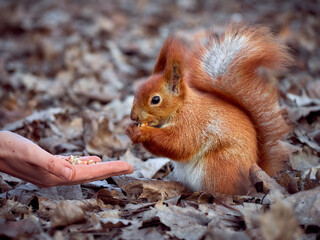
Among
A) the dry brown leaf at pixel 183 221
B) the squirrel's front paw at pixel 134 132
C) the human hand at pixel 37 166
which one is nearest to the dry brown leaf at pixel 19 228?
the human hand at pixel 37 166

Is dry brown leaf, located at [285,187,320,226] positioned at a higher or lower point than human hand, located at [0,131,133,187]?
lower

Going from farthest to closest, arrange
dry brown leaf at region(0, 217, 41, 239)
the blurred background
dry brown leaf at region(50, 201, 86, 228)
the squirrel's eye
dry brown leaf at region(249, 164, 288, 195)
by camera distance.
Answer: the blurred background → the squirrel's eye → dry brown leaf at region(249, 164, 288, 195) → dry brown leaf at region(50, 201, 86, 228) → dry brown leaf at region(0, 217, 41, 239)

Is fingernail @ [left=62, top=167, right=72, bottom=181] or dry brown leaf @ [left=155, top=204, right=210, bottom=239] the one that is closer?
dry brown leaf @ [left=155, top=204, right=210, bottom=239]

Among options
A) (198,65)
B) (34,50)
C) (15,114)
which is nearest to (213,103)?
(198,65)

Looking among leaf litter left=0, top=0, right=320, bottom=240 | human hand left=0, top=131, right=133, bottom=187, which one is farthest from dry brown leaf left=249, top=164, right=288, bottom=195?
human hand left=0, top=131, right=133, bottom=187

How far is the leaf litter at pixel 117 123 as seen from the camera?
5.77 feet

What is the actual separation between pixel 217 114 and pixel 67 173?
0.97 meters

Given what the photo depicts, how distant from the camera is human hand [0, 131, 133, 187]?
1.81 metres

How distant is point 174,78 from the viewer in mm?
2428

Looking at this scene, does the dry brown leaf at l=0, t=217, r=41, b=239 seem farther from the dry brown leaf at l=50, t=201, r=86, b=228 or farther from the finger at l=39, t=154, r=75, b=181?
the finger at l=39, t=154, r=75, b=181

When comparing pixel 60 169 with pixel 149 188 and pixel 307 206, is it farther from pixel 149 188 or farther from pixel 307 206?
pixel 307 206

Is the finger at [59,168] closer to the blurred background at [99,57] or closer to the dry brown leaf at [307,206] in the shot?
the dry brown leaf at [307,206]

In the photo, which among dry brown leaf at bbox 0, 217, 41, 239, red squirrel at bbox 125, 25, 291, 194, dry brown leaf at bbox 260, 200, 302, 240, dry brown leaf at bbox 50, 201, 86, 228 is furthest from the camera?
red squirrel at bbox 125, 25, 291, 194

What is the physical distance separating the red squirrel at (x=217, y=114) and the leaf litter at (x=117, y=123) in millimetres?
136
